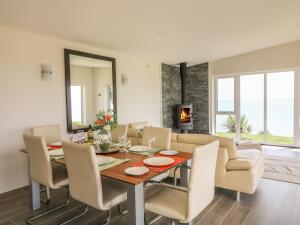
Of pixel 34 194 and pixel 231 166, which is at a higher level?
pixel 231 166

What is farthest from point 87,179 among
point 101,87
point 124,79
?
point 124,79

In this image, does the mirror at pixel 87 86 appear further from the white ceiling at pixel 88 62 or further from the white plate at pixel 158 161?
the white plate at pixel 158 161

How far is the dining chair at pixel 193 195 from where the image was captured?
1.72 metres

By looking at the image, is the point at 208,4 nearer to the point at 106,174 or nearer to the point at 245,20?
the point at 245,20

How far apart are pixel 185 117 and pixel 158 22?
420 centimetres

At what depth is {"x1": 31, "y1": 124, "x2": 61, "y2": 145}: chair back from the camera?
3.28 m

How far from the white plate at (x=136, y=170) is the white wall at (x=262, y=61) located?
5914mm

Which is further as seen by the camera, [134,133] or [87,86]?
[87,86]

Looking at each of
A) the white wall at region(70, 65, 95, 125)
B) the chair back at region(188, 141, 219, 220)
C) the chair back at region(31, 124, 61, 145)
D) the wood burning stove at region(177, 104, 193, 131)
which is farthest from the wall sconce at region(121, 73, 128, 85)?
the chair back at region(188, 141, 219, 220)

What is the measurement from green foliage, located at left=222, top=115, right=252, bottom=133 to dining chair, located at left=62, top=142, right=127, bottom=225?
587cm

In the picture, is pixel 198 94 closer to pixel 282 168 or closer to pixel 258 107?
pixel 258 107

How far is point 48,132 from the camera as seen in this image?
342 centimetres

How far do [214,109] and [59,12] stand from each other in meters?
5.89

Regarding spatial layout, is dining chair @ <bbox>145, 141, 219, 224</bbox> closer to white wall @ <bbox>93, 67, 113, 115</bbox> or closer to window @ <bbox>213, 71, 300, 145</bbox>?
white wall @ <bbox>93, 67, 113, 115</bbox>
